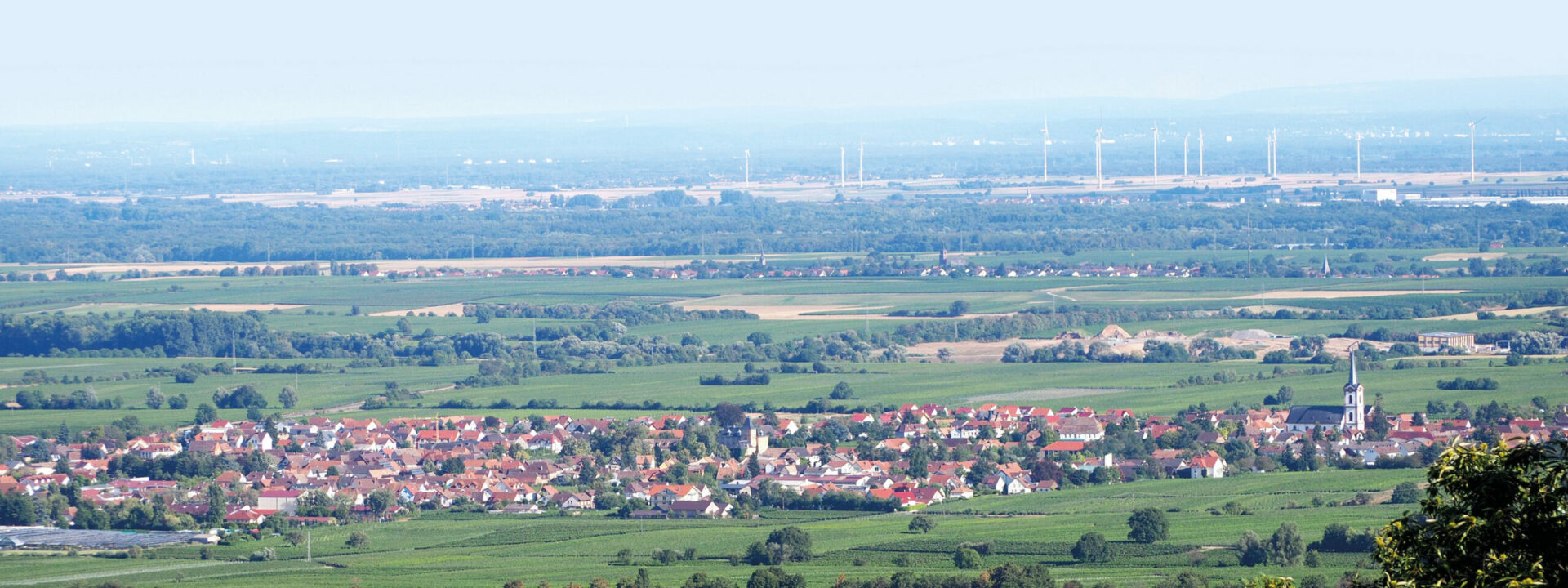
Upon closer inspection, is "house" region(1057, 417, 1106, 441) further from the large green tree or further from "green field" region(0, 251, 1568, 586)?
the large green tree

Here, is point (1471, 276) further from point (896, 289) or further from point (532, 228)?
point (532, 228)

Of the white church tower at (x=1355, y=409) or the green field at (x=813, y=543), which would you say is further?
the white church tower at (x=1355, y=409)

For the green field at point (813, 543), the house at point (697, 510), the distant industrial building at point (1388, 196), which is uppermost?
the distant industrial building at point (1388, 196)

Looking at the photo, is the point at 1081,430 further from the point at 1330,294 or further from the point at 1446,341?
the point at 1330,294

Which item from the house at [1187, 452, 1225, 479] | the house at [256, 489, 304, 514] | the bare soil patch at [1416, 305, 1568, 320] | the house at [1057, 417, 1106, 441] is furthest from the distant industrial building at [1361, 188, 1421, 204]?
the house at [256, 489, 304, 514]

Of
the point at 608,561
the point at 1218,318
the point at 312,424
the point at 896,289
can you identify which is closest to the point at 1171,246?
the point at 896,289

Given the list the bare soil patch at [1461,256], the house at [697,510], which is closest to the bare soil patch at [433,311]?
the bare soil patch at [1461,256]

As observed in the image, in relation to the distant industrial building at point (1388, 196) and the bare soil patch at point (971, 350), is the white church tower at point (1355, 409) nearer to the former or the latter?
the bare soil patch at point (971, 350)
